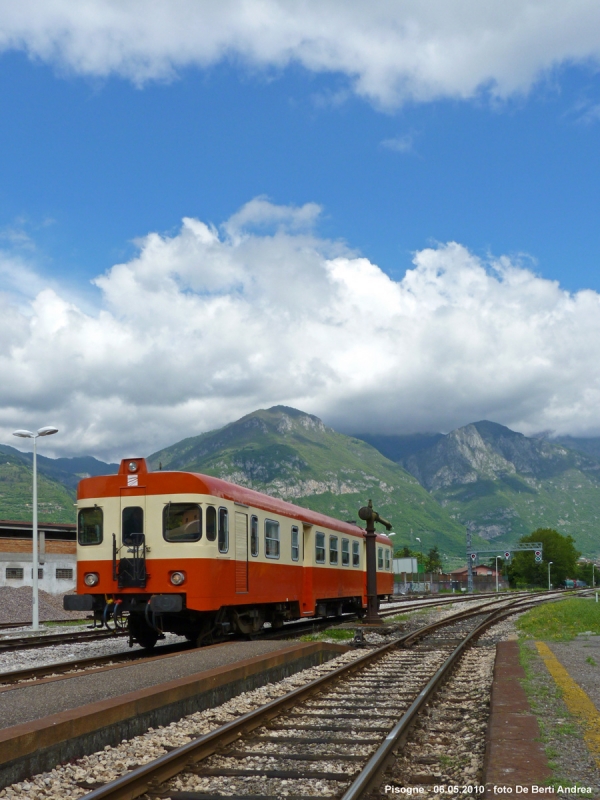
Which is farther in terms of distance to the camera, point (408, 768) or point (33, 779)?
point (408, 768)

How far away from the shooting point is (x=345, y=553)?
85.7ft

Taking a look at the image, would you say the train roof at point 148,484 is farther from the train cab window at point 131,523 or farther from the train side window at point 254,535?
the train side window at point 254,535

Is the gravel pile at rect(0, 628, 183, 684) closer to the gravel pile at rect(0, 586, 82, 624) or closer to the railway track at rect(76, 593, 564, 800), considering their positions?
the railway track at rect(76, 593, 564, 800)

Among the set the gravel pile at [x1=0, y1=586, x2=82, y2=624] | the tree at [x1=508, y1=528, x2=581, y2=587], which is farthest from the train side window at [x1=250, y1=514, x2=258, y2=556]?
the tree at [x1=508, y1=528, x2=581, y2=587]

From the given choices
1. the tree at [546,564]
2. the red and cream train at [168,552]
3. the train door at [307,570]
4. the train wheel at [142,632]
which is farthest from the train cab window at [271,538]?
the tree at [546,564]

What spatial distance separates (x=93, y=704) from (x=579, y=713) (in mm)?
5010

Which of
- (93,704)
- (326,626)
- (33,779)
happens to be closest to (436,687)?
(93,704)

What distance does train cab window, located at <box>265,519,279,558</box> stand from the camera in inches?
722

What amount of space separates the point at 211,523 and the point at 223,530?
1.84 feet

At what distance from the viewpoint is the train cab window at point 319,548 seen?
22.5 m

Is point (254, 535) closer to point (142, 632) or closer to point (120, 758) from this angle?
point (142, 632)

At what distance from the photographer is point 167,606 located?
14234 mm

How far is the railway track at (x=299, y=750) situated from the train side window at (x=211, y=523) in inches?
164

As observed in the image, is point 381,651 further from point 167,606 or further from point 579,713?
point 579,713
